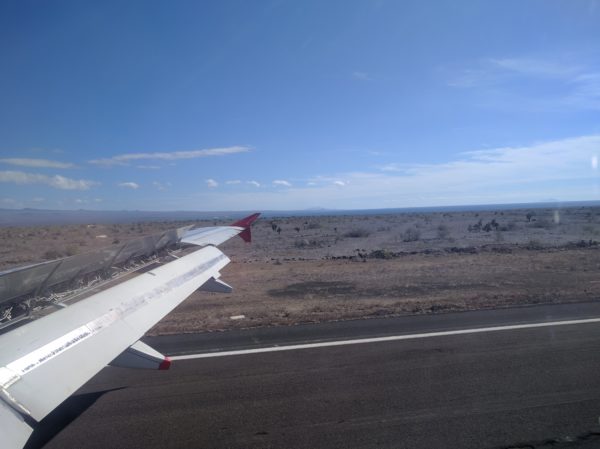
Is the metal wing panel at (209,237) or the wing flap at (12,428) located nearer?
the wing flap at (12,428)

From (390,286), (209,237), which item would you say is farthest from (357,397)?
(390,286)

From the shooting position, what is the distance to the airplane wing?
2658 millimetres

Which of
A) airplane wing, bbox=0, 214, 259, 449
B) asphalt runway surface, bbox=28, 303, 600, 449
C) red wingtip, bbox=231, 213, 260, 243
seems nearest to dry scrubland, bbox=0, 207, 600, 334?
red wingtip, bbox=231, 213, 260, 243

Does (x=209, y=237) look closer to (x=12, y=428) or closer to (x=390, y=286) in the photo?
(x=390, y=286)

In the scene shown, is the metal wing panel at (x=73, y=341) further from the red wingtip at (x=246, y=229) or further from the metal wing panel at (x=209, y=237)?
the red wingtip at (x=246, y=229)

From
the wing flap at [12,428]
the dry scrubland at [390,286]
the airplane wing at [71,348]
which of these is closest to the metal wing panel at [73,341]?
the airplane wing at [71,348]

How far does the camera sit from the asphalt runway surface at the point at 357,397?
4.61 m

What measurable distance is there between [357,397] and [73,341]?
131 inches

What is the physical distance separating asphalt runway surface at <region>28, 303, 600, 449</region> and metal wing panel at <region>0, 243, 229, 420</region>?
4.32ft

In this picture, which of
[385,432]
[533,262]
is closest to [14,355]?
[385,432]

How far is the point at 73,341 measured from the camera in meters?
3.49

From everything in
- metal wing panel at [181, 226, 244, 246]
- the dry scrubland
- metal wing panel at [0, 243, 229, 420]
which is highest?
metal wing panel at [181, 226, 244, 246]

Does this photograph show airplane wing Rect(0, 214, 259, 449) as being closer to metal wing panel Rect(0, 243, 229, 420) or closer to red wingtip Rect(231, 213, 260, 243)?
metal wing panel Rect(0, 243, 229, 420)

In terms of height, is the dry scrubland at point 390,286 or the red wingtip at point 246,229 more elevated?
the red wingtip at point 246,229
